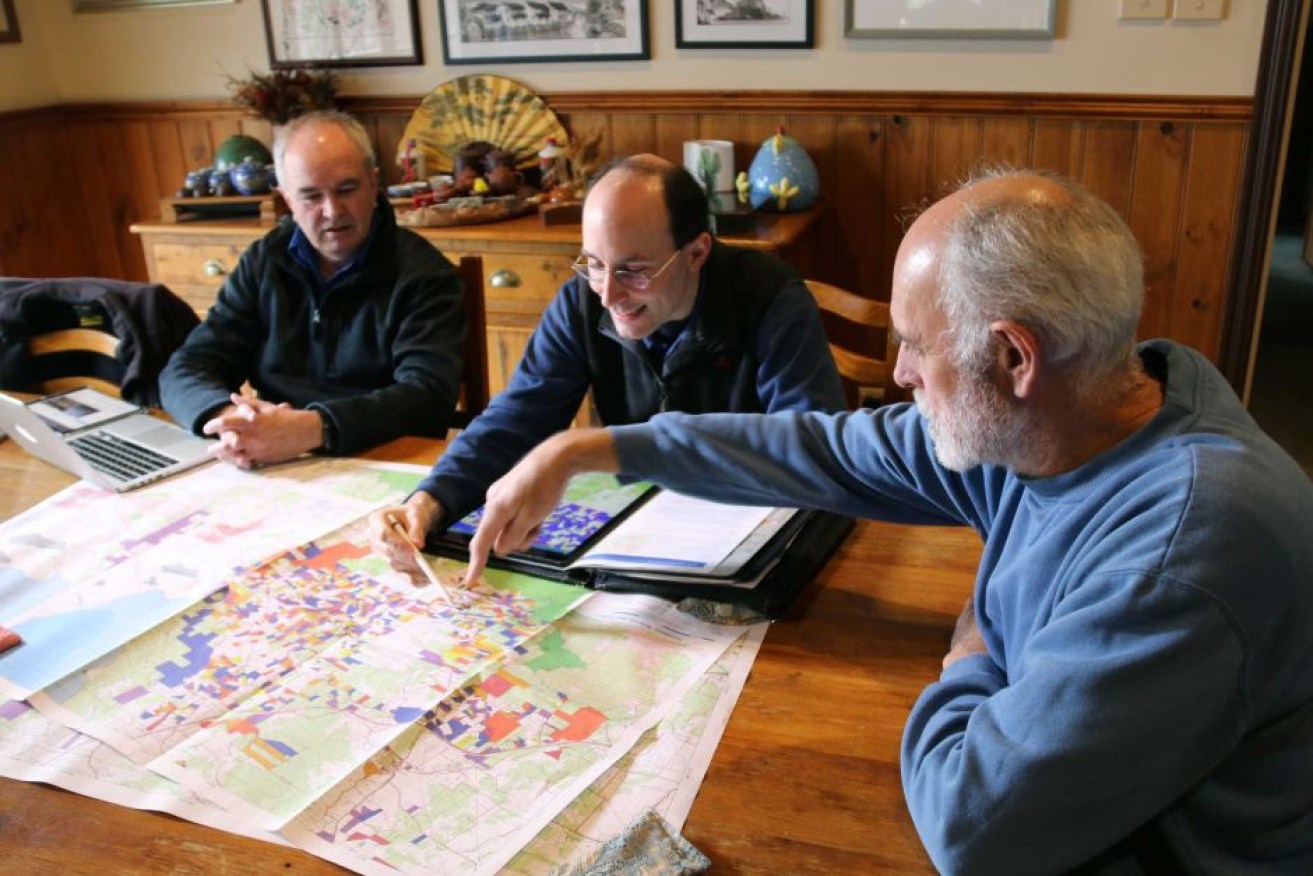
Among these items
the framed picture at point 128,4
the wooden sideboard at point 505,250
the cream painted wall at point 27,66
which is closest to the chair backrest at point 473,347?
the wooden sideboard at point 505,250

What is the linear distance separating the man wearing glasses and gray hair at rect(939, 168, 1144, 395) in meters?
0.75

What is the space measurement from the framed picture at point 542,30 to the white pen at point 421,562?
2160mm

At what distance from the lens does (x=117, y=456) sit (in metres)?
1.67

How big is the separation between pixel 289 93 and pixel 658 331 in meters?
2.20

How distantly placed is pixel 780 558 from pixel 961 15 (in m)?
2.10

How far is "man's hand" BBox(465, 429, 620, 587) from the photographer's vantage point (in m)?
1.20

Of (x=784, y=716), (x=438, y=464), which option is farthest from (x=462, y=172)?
(x=784, y=716)

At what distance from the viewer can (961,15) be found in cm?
280

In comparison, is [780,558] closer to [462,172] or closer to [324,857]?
[324,857]

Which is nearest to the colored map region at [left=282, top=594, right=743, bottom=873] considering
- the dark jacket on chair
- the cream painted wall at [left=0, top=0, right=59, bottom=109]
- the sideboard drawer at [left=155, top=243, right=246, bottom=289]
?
the dark jacket on chair

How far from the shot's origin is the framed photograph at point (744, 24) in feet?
9.68

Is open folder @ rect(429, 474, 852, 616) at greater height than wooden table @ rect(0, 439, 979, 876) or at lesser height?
greater

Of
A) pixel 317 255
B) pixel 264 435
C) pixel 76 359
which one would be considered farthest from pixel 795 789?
pixel 76 359

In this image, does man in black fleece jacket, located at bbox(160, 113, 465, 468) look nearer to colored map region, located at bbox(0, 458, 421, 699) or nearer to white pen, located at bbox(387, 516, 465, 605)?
colored map region, located at bbox(0, 458, 421, 699)
